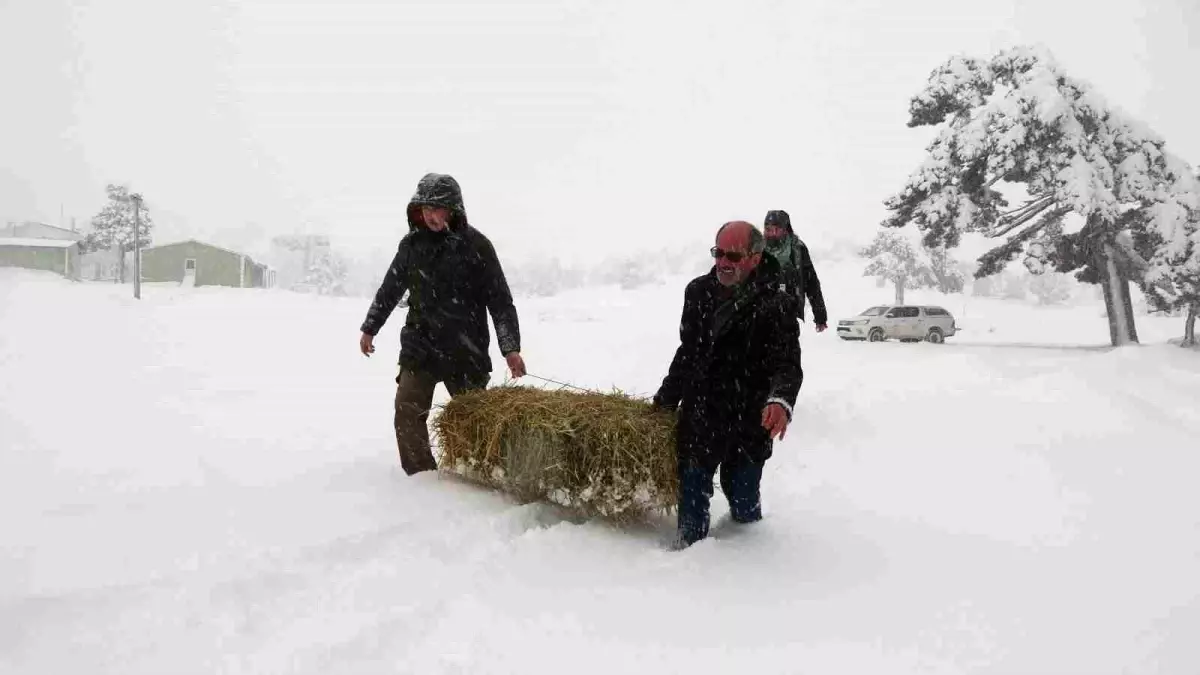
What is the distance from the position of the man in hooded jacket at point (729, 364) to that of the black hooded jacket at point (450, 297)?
1.41 m

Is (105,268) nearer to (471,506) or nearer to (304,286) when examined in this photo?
(304,286)

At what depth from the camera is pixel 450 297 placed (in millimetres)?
4504

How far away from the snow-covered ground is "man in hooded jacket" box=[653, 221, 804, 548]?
0.48 m

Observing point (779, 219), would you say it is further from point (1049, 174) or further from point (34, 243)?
point (34, 243)

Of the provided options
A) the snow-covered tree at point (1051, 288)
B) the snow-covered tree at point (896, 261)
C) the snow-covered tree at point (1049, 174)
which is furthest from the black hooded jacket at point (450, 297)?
the snow-covered tree at point (1051, 288)

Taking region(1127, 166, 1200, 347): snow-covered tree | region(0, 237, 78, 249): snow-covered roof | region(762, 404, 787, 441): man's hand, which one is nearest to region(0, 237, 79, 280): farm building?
region(0, 237, 78, 249): snow-covered roof

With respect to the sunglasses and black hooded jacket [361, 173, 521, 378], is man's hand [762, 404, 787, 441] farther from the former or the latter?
black hooded jacket [361, 173, 521, 378]

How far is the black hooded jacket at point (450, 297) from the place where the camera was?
14.7 feet

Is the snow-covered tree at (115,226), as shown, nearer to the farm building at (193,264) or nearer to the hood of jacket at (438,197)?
the farm building at (193,264)

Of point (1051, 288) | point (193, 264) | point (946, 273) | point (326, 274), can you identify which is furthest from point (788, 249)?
point (326, 274)

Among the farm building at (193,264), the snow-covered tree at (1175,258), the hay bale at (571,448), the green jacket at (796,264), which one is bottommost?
the hay bale at (571,448)

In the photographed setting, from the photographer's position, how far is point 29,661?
6.93ft

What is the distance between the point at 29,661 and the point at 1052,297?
86.1 meters

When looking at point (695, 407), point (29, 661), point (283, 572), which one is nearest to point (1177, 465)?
point (695, 407)
